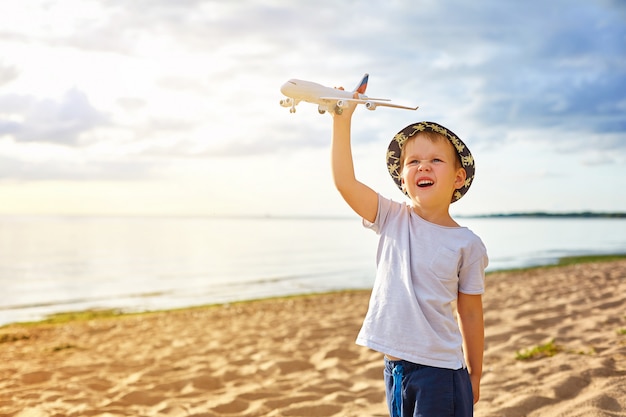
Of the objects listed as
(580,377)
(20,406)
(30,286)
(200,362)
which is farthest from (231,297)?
(580,377)

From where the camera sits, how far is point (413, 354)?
234 cm

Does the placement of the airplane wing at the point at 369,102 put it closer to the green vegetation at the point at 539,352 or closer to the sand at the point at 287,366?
the sand at the point at 287,366

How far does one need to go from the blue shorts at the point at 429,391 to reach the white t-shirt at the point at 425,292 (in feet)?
0.17

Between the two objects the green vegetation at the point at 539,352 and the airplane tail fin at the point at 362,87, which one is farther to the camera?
the green vegetation at the point at 539,352

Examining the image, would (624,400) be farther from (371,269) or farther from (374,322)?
(371,269)

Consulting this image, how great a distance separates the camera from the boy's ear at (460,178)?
2609 millimetres

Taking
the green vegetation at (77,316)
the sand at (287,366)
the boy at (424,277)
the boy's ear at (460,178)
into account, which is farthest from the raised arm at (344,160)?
the green vegetation at (77,316)

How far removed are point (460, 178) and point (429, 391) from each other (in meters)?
0.98

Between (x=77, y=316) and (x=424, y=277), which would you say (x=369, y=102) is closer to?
(x=424, y=277)

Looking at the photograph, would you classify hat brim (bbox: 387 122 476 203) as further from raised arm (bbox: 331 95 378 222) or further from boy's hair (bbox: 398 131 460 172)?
raised arm (bbox: 331 95 378 222)

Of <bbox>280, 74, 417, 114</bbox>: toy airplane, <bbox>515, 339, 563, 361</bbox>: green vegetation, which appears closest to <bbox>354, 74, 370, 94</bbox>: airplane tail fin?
<bbox>280, 74, 417, 114</bbox>: toy airplane

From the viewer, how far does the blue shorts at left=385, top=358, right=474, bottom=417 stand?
232cm

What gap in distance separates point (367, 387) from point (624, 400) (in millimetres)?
1972

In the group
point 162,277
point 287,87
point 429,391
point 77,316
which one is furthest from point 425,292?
point 162,277
